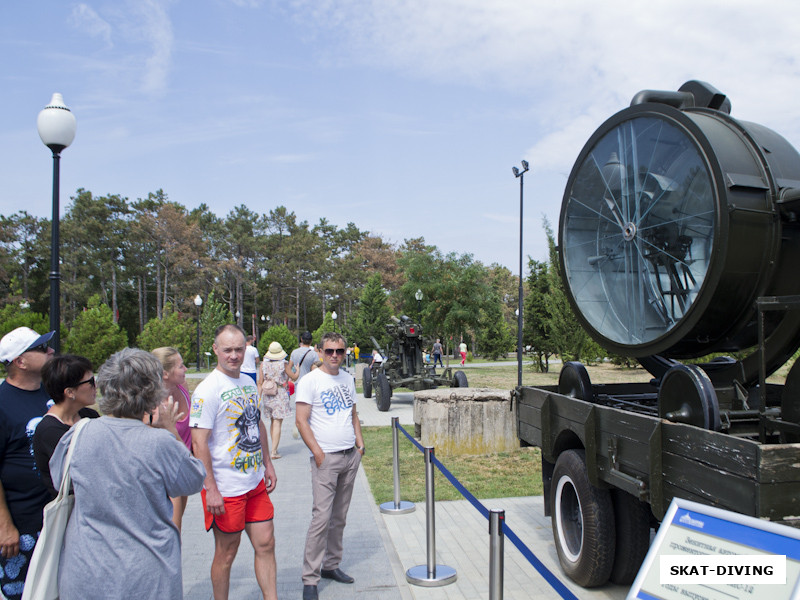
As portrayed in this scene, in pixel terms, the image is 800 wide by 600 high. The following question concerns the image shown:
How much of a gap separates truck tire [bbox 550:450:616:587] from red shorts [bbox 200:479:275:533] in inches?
80.1

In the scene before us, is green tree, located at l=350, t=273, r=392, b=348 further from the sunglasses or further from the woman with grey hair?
the woman with grey hair

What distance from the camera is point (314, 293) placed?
73.2 metres

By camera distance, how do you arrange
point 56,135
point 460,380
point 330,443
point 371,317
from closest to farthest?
point 330,443 < point 56,135 < point 460,380 < point 371,317

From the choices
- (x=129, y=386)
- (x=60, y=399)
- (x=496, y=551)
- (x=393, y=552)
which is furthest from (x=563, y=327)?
(x=129, y=386)

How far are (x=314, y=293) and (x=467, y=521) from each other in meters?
67.8

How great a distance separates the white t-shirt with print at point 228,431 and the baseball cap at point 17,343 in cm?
89


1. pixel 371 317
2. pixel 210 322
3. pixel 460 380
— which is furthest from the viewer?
pixel 210 322

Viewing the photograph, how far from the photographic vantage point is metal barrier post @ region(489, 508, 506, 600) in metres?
3.00

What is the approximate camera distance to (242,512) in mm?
3848

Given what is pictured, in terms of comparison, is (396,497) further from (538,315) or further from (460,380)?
(538,315)

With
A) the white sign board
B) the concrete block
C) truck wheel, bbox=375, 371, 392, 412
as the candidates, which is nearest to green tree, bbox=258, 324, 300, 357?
truck wheel, bbox=375, 371, 392, 412

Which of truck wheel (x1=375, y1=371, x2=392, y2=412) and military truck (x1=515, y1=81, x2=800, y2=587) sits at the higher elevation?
military truck (x1=515, y1=81, x2=800, y2=587)

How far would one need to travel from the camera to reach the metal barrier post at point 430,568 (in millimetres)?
4707

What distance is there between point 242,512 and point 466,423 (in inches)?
246
